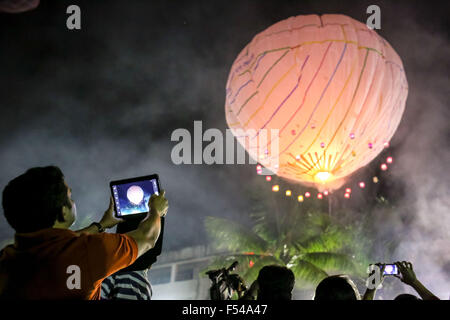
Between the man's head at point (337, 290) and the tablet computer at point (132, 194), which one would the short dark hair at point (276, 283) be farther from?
the tablet computer at point (132, 194)

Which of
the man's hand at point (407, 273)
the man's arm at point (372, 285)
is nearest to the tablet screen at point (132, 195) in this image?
the man's arm at point (372, 285)

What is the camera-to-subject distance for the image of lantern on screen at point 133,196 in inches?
91.0

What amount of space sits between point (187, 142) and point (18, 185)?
34.0ft

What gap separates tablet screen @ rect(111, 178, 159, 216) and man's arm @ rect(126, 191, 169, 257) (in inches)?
11.8

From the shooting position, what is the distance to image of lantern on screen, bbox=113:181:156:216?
2.31 meters

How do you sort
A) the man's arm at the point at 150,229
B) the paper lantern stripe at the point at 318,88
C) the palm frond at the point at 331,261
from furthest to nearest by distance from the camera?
the palm frond at the point at 331,261 → the paper lantern stripe at the point at 318,88 → the man's arm at the point at 150,229

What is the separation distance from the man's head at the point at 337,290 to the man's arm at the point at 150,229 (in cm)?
96

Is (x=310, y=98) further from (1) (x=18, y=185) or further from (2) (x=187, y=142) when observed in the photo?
(2) (x=187, y=142)

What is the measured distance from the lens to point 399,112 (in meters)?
6.59

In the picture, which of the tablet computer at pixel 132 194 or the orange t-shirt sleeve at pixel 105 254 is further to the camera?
the tablet computer at pixel 132 194

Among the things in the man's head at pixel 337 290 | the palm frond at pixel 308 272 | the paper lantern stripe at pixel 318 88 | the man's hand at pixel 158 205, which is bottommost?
the palm frond at pixel 308 272

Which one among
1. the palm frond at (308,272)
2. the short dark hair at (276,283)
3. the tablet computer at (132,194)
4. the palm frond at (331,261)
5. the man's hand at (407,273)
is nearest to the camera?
the tablet computer at (132,194)

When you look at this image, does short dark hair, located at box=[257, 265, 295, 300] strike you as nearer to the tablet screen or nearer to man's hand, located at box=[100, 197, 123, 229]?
the tablet screen

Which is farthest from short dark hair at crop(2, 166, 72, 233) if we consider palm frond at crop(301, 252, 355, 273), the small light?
palm frond at crop(301, 252, 355, 273)
